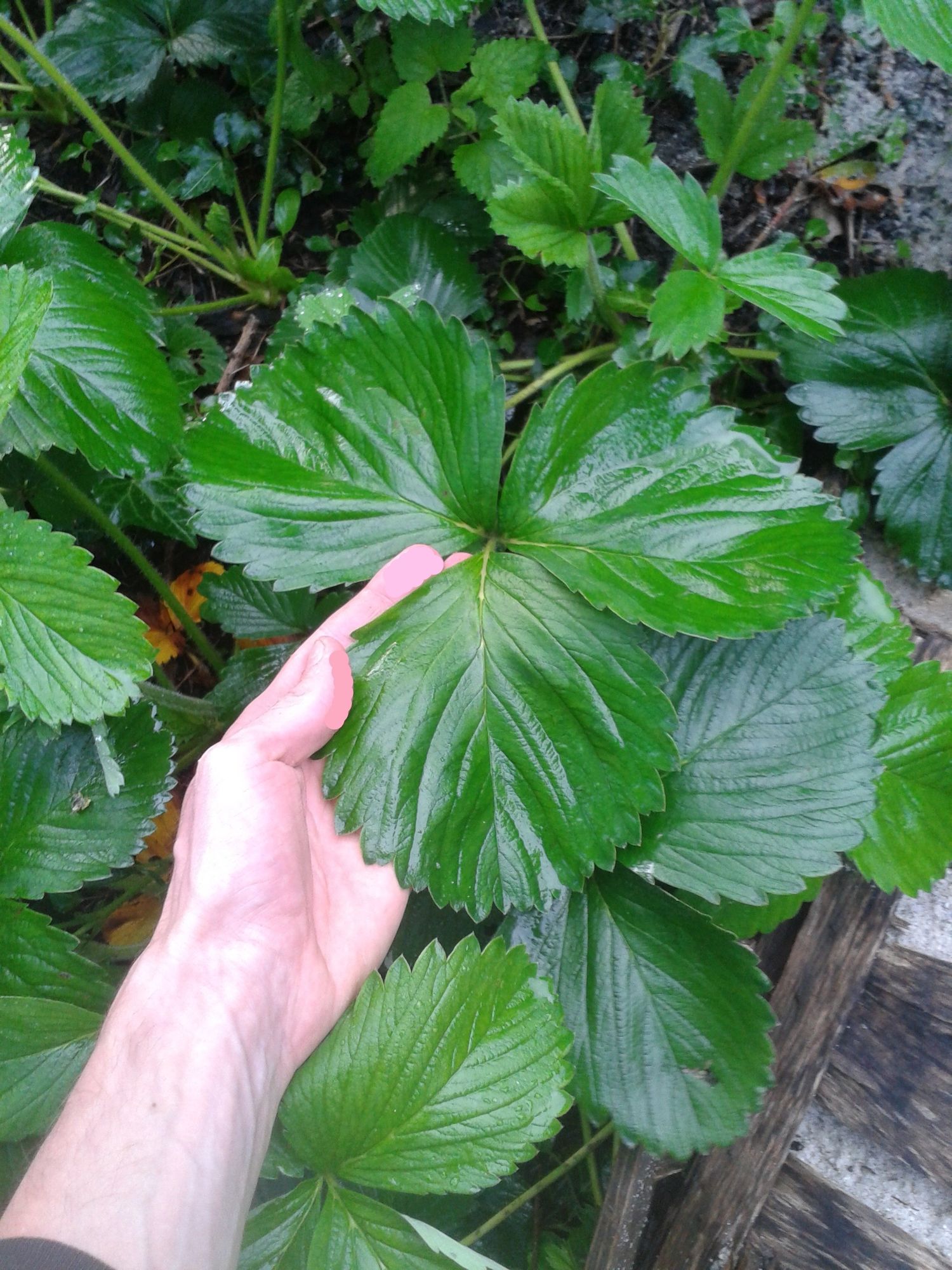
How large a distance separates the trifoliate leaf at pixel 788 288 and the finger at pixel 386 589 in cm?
48

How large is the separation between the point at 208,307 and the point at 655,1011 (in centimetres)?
142

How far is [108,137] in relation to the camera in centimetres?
142

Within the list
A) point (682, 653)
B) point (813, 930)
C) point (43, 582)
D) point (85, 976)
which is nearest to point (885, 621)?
point (682, 653)

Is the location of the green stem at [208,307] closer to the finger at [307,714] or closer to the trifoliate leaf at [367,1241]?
the finger at [307,714]

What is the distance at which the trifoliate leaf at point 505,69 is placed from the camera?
1.35 meters

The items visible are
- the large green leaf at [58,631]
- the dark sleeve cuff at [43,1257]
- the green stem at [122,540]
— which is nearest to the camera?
the dark sleeve cuff at [43,1257]

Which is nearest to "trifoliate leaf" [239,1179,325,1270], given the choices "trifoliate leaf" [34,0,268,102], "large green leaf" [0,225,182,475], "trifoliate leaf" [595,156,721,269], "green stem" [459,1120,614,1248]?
"green stem" [459,1120,614,1248]

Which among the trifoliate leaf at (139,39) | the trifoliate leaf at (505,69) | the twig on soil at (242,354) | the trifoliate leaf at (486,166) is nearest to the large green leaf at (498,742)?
the trifoliate leaf at (486,166)

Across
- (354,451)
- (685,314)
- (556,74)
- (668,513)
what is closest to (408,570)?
(354,451)

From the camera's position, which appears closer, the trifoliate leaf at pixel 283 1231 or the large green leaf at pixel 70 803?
the trifoliate leaf at pixel 283 1231

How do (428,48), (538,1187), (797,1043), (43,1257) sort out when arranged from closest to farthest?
(43,1257) < (797,1043) < (538,1187) < (428,48)

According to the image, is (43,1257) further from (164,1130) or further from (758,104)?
(758,104)

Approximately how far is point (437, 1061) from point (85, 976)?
517 mm

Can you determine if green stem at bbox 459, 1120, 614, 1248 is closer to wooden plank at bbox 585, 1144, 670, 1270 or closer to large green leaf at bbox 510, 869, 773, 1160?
wooden plank at bbox 585, 1144, 670, 1270
